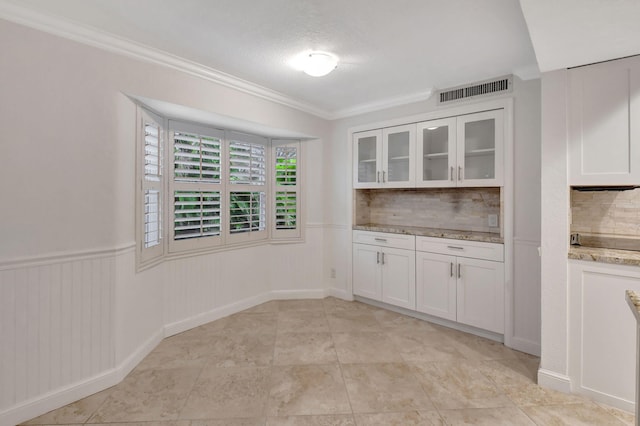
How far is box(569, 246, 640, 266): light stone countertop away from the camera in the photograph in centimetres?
187

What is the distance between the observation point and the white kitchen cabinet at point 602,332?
6.19ft

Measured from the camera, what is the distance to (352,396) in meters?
2.04

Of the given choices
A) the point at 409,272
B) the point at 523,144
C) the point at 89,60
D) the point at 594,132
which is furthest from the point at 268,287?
the point at 594,132

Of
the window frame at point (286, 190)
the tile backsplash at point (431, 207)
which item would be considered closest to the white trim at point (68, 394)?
the window frame at point (286, 190)

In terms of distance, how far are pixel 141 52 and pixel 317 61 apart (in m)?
1.34

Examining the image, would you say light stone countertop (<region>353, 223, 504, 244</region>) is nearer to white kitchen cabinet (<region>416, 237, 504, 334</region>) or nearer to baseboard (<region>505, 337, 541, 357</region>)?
white kitchen cabinet (<region>416, 237, 504, 334</region>)

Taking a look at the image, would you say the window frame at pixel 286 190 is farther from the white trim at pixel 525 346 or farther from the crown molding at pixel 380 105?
the white trim at pixel 525 346

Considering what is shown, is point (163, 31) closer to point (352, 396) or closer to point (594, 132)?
point (352, 396)

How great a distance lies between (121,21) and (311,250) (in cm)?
299

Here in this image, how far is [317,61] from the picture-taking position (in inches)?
96.3

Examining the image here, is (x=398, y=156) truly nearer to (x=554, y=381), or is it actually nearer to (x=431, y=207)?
(x=431, y=207)

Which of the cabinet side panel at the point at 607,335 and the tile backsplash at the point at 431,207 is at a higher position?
the tile backsplash at the point at 431,207

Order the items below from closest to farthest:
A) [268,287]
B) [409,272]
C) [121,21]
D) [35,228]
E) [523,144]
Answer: [35,228] < [121,21] < [523,144] < [409,272] < [268,287]

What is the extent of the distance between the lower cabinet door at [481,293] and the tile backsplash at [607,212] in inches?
27.8
